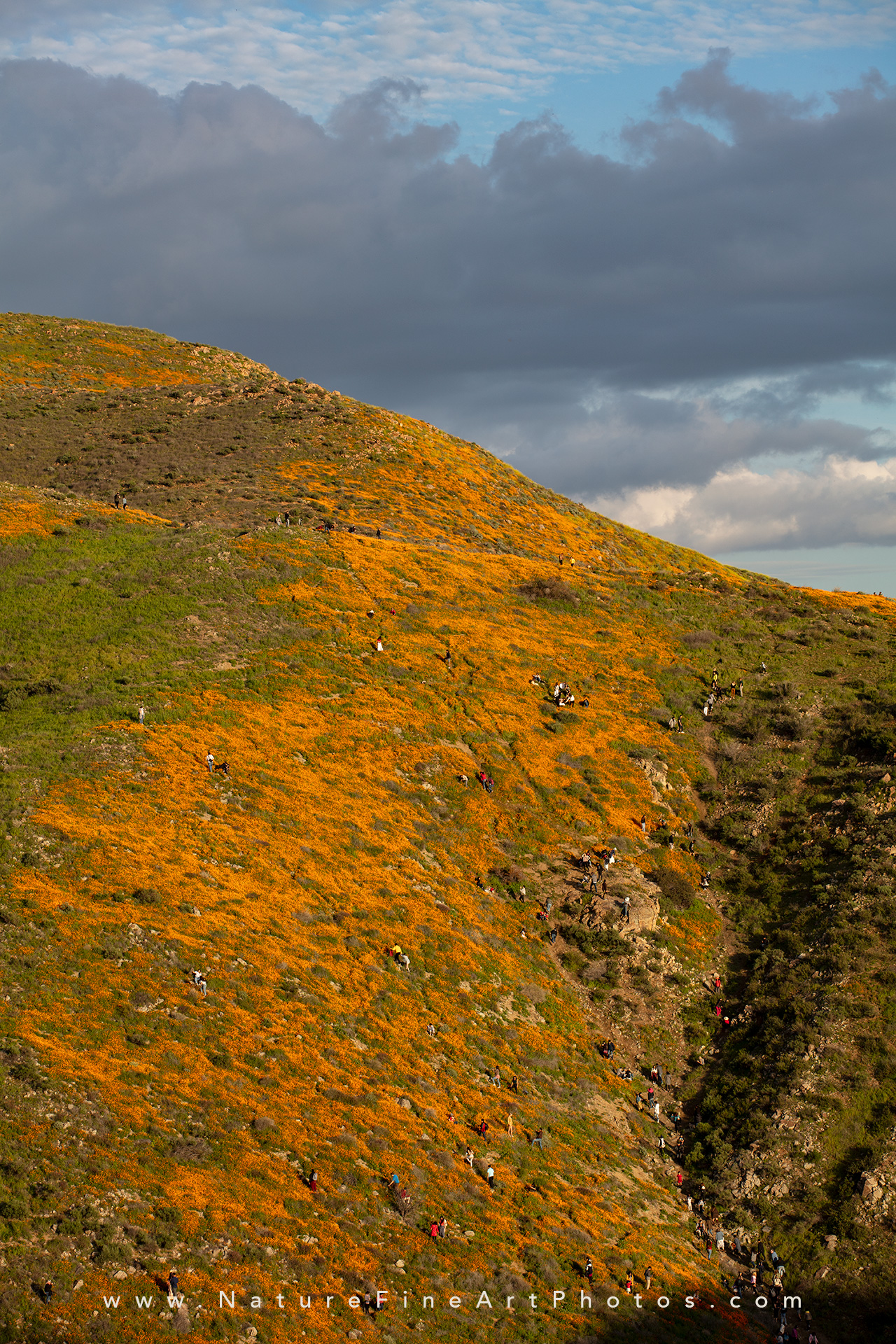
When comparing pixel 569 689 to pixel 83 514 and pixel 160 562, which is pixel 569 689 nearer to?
pixel 160 562

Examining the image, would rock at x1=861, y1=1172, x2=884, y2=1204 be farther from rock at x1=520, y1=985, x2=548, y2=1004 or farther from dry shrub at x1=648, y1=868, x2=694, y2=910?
dry shrub at x1=648, y1=868, x2=694, y2=910

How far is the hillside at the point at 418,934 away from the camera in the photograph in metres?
25.1

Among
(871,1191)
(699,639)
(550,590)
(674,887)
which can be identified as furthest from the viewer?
(550,590)

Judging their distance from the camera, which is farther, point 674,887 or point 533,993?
point 674,887

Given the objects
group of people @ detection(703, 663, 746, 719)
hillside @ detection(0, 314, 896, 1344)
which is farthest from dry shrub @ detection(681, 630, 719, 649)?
group of people @ detection(703, 663, 746, 719)

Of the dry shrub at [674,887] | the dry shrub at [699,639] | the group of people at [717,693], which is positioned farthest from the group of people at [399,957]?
the dry shrub at [699,639]

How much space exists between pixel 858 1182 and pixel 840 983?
9150 millimetres

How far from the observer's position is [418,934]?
40250 millimetres

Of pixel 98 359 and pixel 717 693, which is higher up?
pixel 98 359

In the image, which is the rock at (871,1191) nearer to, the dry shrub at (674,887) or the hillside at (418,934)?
the hillside at (418,934)

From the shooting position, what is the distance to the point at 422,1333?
23656 mm

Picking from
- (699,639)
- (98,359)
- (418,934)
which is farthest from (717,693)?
(98,359)

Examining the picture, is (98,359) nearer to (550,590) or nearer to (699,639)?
(550,590)

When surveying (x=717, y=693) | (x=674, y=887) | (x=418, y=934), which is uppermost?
(x=717, y=693)
